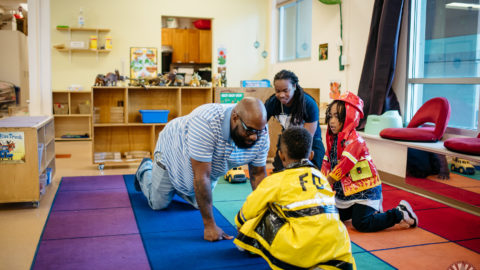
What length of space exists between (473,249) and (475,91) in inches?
94.7

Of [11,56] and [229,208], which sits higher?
[11,56]

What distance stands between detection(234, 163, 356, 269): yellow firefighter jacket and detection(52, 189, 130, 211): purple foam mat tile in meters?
1.97

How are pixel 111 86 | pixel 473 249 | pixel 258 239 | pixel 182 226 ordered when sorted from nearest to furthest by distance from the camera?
pixel 258 239 → pixel 473 249 → pixel 182 226 → pixel 111 86

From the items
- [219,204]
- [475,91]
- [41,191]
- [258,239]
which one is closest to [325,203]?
[258,239]

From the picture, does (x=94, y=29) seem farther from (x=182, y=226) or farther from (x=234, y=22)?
(x=182, y=226)

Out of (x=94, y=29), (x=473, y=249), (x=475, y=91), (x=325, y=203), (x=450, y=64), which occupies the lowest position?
(x=473, y=249)

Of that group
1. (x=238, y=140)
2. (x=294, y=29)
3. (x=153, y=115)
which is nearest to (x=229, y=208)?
(x=238, y=140)

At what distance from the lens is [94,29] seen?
852 cm

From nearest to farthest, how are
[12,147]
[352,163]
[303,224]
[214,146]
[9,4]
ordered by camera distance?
[303,224] → [214,146] → [352,163] → [12,147] → [9,4]

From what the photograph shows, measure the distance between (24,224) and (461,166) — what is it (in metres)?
3.71

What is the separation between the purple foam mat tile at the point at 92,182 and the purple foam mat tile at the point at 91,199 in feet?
0.61

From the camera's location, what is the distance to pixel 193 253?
2598 mm

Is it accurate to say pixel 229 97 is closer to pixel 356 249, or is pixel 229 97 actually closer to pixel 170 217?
pixel 170 217

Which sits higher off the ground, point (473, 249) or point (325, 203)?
point (325, 203)
